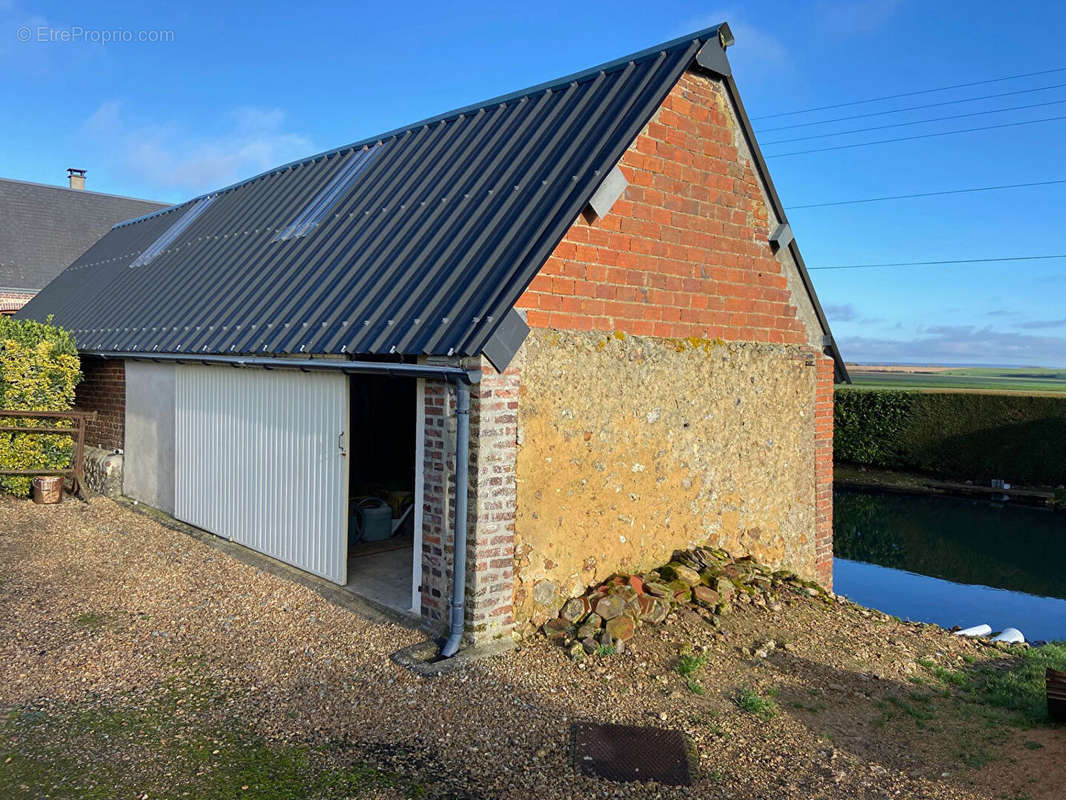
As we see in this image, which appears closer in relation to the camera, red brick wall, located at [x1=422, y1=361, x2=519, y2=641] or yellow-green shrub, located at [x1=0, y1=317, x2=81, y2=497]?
red brick wall, located at [x1=422, y1=361, x2=519, y2=641]

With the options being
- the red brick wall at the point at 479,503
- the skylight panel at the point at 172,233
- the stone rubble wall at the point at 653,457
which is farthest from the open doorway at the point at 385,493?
the skylight panel at the point at 172,233

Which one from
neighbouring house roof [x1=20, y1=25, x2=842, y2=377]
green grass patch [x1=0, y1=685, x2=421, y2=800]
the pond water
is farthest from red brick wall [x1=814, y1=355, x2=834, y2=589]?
green grass patch [x1=0, y1=685, x2=421, y2=800]

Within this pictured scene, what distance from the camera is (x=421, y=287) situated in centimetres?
726

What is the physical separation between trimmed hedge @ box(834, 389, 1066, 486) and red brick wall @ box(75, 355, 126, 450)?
71.1 ft

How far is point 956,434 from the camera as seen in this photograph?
78.3 ft

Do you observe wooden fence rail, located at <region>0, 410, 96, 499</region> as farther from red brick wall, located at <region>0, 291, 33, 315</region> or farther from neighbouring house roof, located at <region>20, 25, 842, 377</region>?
red brick wall, located at <region>0, 291, 33, 315</region>

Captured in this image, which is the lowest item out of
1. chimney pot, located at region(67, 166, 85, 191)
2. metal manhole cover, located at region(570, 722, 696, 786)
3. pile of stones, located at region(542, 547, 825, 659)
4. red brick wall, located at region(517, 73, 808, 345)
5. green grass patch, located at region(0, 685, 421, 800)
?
metal manhole cover, located at region(570, 722, 696, 786)

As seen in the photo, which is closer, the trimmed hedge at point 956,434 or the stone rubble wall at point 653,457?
the stone rubble wall at point 653,457

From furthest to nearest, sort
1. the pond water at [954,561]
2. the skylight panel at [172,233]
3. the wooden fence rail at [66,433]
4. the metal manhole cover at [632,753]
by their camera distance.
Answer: the skylight panel at [172,233] → the pond water at [954,561] → the wooden fence rail at [66,433] → the metal manhole cover at [632,753]

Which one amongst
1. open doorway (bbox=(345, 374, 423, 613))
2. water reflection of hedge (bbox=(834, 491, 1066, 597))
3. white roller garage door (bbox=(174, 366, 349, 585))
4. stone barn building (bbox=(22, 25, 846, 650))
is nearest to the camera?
stone barn building (bbox=(22, 25, 846, 650))

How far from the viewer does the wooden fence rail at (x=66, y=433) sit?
11709mm

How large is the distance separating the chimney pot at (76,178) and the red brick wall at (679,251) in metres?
33.0

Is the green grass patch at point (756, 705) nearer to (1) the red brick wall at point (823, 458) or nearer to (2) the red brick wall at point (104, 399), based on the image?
(1) the red brick wall at point (823, 458)

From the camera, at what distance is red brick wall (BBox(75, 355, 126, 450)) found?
12.3 m
